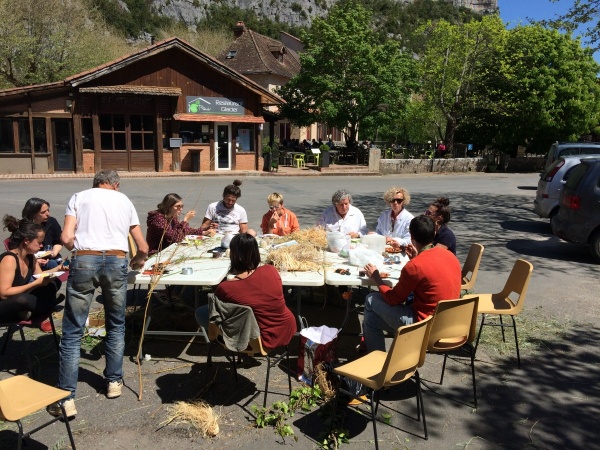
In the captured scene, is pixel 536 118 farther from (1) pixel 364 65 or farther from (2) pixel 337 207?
(2) pixel 337 207

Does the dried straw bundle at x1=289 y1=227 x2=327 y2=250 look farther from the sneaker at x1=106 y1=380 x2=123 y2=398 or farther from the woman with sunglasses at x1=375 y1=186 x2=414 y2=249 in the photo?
the sneaker at x1=106 y1=380 x2=123 y2=398

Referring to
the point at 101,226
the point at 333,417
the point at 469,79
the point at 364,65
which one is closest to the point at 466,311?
the point at 333,417

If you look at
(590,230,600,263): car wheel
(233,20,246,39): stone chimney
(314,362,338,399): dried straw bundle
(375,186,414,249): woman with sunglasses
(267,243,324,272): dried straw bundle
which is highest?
(233,20,246,39): stone chimney

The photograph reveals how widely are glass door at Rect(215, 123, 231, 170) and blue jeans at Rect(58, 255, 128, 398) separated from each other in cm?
2229

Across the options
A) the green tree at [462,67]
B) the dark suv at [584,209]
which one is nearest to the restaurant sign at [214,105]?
the green tree at [462,67]

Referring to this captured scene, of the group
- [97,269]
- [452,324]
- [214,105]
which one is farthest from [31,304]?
[214,105]

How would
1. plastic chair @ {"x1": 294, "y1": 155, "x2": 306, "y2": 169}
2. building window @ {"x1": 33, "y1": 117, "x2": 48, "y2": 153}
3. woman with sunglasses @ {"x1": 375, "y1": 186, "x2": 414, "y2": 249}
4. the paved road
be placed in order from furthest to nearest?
plastic chair @ {"x1": 294, "y1": 155, "x2": 306, "y2": 169} < building window @ {"x1": 33, "y1": 117, "x2": 48, "y2": 153} < woman with sunglasses @ {"x1": 375, "y1": 186, "x2": 414, "y2": 249} < the paved road

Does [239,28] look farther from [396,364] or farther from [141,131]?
[396,364]

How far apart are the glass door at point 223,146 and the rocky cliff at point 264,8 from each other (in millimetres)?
85051

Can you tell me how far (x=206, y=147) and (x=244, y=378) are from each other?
22036mm

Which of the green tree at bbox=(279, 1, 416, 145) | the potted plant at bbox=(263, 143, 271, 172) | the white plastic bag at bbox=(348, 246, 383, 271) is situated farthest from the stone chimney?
the white plastic bag at bbox=(348, 246, 383, 271)

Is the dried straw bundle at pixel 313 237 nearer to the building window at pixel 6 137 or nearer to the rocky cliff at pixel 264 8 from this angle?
the building window at pixel 6 137

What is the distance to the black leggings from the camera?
4332mm

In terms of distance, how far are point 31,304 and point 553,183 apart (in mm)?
10421
